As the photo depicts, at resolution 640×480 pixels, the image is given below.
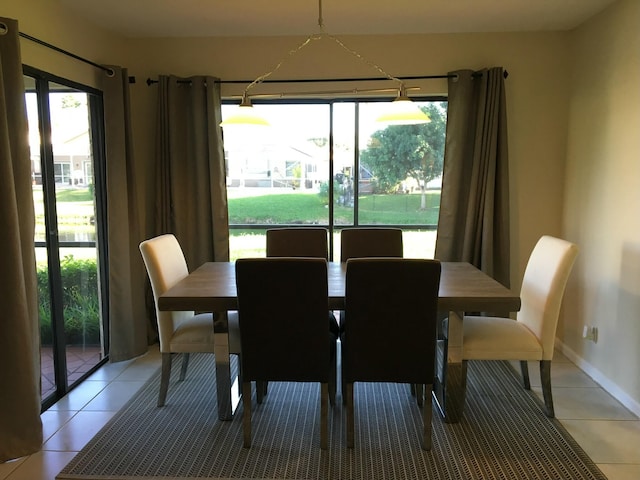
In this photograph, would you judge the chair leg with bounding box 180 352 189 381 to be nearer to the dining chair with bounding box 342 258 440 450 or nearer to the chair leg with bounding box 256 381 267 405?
the chair leg with bounding box 256 381 267 405

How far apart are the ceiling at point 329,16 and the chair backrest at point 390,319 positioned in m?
1.89

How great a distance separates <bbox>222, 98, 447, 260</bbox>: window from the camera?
3.87 metres

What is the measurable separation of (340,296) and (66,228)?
6.54 ft

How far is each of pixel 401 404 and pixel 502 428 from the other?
1.85 feet

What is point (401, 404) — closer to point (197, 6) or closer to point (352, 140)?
point (352, 140)

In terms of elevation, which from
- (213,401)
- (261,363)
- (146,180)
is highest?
(146,180)

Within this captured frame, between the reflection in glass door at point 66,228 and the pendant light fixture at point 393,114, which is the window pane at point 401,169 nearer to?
the pendant light fixture at point 393,114

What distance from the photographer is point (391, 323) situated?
7.16 ft

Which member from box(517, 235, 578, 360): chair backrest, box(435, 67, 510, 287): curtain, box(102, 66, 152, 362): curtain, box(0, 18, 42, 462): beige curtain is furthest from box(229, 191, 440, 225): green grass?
box(0, 18, 42, 462): beige curtain

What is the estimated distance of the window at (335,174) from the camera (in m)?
3.87

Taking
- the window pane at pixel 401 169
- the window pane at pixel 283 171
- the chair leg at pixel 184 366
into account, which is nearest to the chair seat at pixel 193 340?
the chair leg at pixel 184 366

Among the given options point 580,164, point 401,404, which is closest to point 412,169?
point 580,164

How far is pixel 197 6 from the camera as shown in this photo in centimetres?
308

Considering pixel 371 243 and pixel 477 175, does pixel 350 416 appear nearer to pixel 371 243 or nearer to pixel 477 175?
A: pixel 371 243
